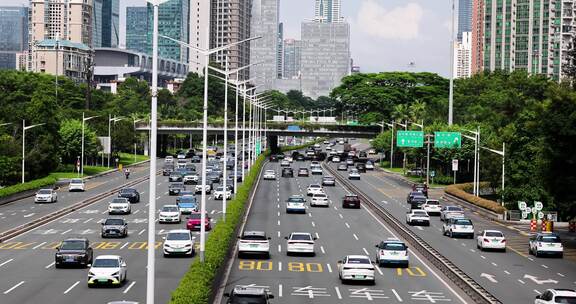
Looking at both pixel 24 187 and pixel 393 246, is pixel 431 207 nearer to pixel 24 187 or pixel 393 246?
pixel 393 246

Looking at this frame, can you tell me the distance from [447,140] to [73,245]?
Answer: 71071 mm

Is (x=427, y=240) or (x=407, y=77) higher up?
(x=407, y=77)

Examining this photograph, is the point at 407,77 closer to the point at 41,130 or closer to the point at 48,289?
the point at 41,130

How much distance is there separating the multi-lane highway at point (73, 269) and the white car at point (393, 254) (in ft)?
30.2

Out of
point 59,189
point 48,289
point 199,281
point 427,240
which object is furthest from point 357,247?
point 59,189

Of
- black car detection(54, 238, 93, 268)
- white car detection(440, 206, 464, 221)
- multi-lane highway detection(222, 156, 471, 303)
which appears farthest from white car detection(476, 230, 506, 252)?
black car detection(54, 238, 93, 268)

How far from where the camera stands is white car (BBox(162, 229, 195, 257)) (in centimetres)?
4497

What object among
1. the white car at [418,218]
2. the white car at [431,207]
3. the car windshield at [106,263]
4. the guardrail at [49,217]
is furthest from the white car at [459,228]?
the car windshield at [106,263]

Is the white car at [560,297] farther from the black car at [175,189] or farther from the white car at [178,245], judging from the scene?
the black car at [175,189]

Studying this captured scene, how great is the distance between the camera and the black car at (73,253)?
1609 inches

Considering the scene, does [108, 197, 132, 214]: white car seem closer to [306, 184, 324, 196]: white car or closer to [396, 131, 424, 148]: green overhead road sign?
[306, 184, 324, 196]: white car

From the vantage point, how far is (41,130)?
113 meters

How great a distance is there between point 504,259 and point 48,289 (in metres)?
24.8

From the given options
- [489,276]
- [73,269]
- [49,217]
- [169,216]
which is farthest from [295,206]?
[73,269]
